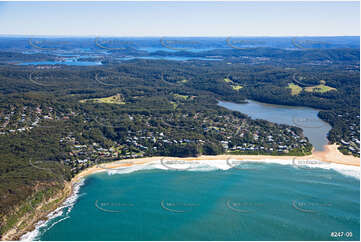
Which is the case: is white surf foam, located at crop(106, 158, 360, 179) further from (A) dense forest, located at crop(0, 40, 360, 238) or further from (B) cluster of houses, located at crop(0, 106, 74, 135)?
(B) cluster of houses, located at crop(0, 106, 74, 135)

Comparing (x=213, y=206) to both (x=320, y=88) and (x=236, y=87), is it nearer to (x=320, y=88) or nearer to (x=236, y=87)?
(x=320, y=88)

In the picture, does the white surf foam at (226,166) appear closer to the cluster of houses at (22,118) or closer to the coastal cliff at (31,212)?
the coastal cliff at (31,212)

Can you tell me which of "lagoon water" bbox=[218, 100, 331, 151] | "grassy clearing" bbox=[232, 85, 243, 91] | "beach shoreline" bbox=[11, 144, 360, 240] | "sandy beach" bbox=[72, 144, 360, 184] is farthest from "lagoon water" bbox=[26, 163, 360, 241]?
"grassy clearing" bbox=[232, 85, 243, 91]

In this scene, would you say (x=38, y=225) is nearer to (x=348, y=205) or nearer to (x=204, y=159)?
(x=204, y=159)

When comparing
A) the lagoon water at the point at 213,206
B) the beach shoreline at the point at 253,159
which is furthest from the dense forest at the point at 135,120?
the lagoon water at the point at 213,206

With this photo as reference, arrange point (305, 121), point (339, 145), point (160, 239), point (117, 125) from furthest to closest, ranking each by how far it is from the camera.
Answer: point (305, 121)
point (117, 125)
point (339, 145)
point (160, 239)

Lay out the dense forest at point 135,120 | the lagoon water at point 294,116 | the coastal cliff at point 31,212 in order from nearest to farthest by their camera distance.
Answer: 1. the coastal cliff at point 31,212
2. the dense forest at point 135,120
3. the lagoon water at point 294,116

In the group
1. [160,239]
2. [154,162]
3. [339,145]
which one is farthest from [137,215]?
[339,145]

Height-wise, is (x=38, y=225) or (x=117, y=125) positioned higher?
(x=117, y=125)
